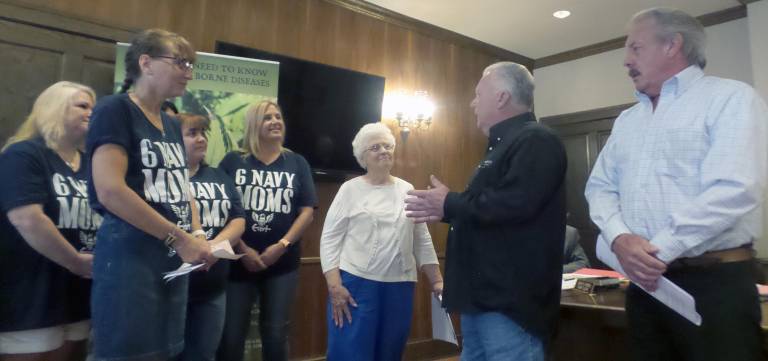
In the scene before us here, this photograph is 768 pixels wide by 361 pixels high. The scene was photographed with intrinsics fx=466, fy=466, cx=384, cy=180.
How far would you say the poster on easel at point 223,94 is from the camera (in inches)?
104

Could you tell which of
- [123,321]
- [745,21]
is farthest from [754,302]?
[745,21]

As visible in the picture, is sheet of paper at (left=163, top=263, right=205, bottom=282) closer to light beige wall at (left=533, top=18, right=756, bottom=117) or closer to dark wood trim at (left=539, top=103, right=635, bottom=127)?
dark wood trim at (left=539, top=103, right=635, bottom=127)

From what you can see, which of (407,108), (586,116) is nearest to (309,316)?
(407,108)

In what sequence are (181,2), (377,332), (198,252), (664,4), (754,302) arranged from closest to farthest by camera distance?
(754,302), (198,252), (377,332), (181,2), (664,4)

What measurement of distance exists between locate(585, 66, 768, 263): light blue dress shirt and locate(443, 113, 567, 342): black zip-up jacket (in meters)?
0.17

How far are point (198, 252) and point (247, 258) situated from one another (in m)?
0.89

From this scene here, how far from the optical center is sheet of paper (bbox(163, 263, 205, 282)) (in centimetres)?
121

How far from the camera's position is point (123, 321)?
112 centimetres

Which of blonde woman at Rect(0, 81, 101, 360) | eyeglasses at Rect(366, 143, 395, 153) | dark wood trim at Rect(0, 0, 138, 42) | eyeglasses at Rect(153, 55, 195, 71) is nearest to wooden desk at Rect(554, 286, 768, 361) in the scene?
eyeglasses at Rect(366, 143, 395, 153)

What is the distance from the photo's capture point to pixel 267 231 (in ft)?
7.37

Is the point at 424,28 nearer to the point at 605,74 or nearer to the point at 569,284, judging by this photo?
the point at 605,74

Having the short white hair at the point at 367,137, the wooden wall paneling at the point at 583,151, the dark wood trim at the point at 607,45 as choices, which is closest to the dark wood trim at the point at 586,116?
the wooden wall paneling at the point at 583,151

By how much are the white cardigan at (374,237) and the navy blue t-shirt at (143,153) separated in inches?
33.9

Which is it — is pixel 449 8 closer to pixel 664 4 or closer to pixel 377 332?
pixel 664 4
